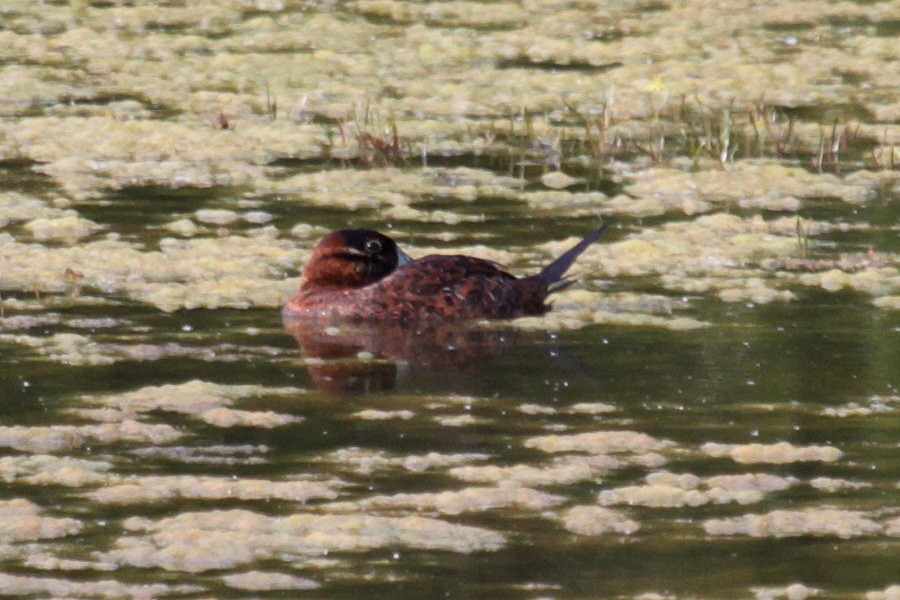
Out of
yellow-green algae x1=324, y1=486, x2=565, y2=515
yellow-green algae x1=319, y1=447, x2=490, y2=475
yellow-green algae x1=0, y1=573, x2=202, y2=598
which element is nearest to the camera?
yellow-green algae x1=0, y1=573, x2=202, y2=598

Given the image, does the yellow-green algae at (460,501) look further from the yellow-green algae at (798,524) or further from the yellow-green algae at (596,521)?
the yellow-green algae at (798,524)

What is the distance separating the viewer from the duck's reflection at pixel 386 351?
252 inches

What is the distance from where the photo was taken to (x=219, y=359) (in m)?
6.50

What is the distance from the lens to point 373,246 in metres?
7.53

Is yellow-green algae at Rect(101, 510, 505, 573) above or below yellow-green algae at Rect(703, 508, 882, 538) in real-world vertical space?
above

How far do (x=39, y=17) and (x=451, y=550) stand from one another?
9.95 meters

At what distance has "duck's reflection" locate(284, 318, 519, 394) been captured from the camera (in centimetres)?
639

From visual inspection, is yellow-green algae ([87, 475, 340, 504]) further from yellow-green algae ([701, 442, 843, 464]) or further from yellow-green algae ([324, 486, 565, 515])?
yellow-green algae ([701, 442, 843, 464])

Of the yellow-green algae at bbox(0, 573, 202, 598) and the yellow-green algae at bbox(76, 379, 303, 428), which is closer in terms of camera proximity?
the yellow-green algae at bbox(0, 573, 202, 598)

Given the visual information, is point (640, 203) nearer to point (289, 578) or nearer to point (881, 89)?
point (881, 89)

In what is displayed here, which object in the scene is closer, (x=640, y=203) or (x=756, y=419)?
(x=756, y=419)

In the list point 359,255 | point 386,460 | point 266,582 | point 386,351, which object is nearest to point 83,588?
point 266,582

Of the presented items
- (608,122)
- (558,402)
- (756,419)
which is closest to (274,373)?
(558,402)

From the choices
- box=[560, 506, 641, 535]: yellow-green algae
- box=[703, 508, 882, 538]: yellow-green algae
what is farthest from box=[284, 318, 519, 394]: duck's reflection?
box=[703, 508, 882, 538]: yellow-green algae
